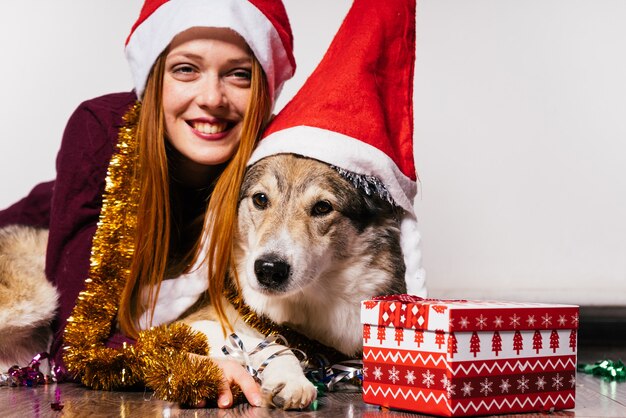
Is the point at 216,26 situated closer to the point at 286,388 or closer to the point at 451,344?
the point at 286,388

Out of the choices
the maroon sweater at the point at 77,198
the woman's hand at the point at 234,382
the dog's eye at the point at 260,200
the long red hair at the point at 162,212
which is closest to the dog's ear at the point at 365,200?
the dog's eye at the point at 260,200

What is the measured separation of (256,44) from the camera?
2.36 m

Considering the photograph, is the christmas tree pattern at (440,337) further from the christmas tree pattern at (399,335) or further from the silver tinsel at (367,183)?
the silver tinsel at (367,183)

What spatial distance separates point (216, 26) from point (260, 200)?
0.52 meters

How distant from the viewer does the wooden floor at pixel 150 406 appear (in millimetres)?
1813

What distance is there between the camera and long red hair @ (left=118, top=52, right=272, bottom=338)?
2.29m

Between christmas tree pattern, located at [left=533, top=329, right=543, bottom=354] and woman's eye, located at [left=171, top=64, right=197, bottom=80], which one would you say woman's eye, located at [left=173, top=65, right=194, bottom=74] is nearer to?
woman's eye, located at [left=171, top=64, right=197, bottom=80]

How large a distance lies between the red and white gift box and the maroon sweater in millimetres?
817

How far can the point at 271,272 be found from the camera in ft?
6.72

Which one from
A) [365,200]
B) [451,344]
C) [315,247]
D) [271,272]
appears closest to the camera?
[451,344]

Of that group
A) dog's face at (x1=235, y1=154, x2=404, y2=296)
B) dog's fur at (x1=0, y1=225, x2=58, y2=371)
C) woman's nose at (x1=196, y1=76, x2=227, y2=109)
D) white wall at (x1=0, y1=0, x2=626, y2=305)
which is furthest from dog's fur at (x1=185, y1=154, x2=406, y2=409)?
white wall at (x1=0, y1=0, x2=626, y2=305)

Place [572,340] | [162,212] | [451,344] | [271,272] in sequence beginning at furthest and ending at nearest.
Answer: [162,212], [271,272], [572,340], [451,344]

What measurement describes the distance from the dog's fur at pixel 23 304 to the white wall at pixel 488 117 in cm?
105

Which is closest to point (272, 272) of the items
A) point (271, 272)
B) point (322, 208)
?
point (271, 272)
